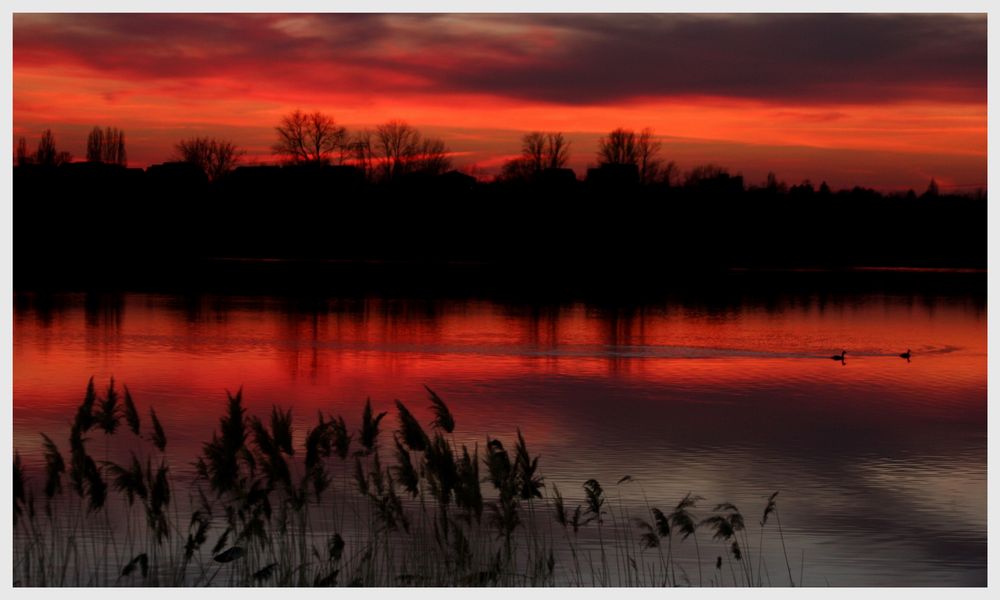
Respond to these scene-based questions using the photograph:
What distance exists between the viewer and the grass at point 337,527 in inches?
377

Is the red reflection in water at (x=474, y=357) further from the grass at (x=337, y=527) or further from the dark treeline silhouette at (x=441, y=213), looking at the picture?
the dark treeline silhouette at (x=441, y=213)

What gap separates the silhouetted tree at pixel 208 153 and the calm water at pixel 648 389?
5088 centimetres

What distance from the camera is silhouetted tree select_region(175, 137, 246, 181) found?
93.5 m

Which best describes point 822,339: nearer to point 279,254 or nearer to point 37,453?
point 37,453

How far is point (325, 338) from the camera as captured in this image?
32.3m

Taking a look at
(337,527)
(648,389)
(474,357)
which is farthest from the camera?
(474,357)

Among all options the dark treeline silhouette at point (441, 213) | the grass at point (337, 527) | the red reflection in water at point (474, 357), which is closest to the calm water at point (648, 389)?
the red reflection in water at point (474, 357)

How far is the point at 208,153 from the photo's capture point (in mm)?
93375

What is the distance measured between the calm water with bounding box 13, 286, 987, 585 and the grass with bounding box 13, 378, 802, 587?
1.18 meters

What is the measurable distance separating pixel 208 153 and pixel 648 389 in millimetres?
73615

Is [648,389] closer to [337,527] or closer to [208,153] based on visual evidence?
[337,527]

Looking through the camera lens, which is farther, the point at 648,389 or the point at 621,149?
the point at 621,149

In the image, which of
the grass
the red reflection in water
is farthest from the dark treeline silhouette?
the grass

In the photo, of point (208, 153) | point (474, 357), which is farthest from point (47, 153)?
point (474, 357)
